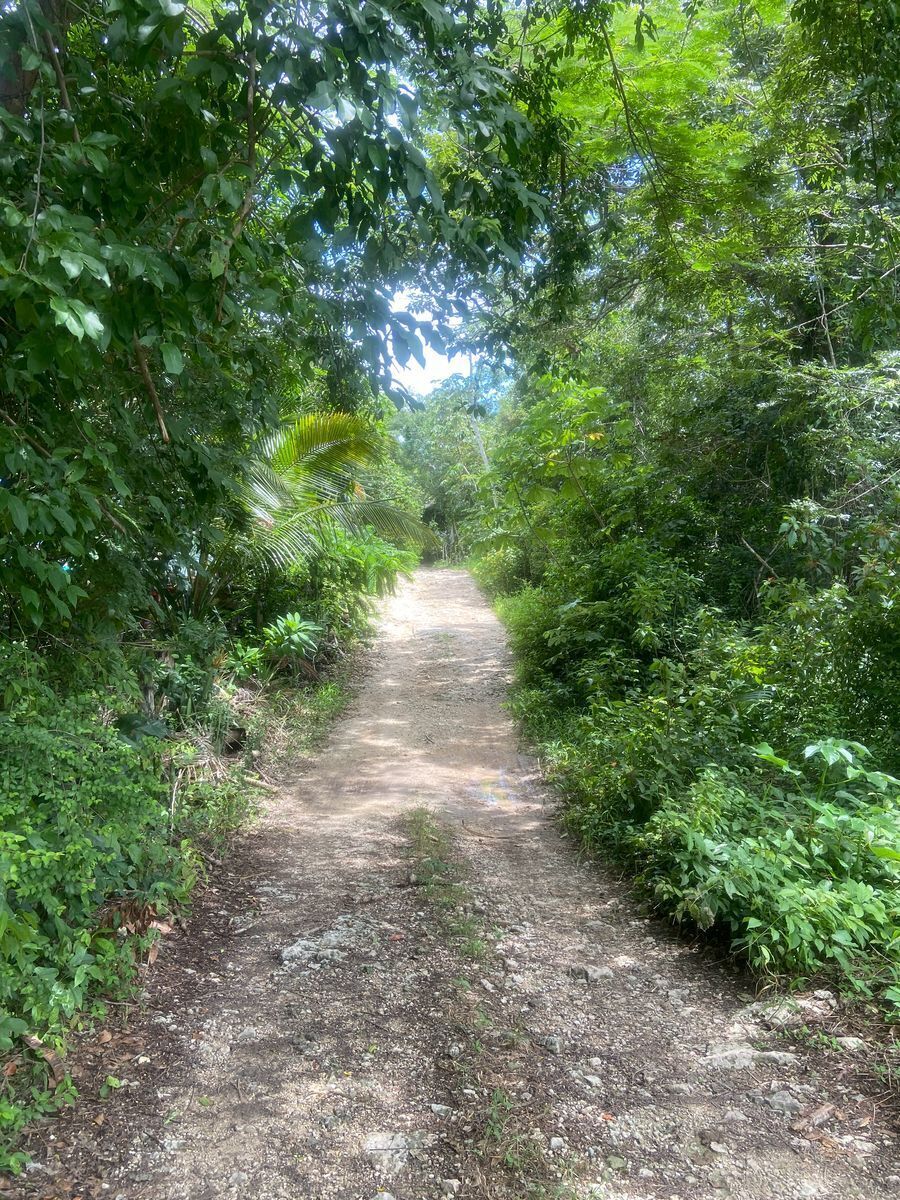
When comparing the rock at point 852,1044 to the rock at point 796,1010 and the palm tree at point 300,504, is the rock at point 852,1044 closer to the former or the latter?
the rock at point 796,1010

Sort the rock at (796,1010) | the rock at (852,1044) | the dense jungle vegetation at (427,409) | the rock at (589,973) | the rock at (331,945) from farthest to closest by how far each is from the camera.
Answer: the rock at (331,945), the rock at (589,973), the rock at (796,1010), the rock at (852,1044), the dense jungle vegetation at (427,409)

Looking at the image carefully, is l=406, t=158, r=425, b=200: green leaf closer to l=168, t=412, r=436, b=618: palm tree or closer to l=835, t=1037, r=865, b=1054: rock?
l=835, t=1037, r=865, b=1054: rock

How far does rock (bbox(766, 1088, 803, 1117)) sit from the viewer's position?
2.59 metres

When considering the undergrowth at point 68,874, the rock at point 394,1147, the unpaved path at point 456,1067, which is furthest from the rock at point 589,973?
the undergrowth at point 68,874

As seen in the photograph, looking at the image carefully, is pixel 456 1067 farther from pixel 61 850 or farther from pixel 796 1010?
pixel 61 850

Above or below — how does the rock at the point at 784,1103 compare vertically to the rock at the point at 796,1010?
below

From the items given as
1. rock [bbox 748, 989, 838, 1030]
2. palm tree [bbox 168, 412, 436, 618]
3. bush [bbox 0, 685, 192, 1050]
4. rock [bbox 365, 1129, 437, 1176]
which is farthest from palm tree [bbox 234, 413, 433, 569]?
rock [bbox 748, 989, 838, 1030]

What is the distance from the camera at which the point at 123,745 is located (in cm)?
337

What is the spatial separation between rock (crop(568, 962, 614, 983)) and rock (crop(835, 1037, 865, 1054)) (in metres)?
0.97

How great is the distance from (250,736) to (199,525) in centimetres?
290

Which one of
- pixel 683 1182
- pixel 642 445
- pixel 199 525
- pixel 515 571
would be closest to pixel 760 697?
pixel 683 1182

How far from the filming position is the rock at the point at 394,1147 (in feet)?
7.97

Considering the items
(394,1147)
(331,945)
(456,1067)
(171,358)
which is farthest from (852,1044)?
(171,358)

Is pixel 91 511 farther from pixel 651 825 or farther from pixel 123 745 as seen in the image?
pixel 651 825
